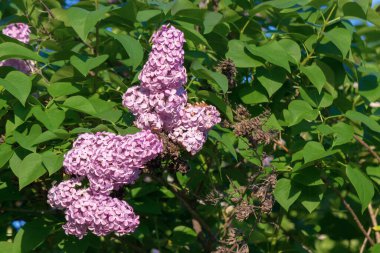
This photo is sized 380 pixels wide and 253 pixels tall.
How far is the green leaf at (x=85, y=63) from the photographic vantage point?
219 centimetres

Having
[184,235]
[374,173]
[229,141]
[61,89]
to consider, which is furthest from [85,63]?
[374,173]

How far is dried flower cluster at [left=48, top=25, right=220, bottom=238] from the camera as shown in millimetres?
1933

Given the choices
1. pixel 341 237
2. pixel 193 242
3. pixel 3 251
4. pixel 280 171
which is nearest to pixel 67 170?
pixel 3 251

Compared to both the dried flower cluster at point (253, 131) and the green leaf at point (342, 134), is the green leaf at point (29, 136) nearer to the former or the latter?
the dried flower cluster at point (253, 131)

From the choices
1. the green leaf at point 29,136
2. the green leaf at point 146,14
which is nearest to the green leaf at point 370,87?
the green leaf at point 146,14

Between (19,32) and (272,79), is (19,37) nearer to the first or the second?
(19,32)

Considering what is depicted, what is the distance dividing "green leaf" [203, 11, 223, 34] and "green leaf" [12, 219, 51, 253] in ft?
2.60

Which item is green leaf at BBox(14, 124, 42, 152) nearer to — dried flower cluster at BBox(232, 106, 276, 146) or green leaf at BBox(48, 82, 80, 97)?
green leaf at BBox(48, 82, 80, 97)

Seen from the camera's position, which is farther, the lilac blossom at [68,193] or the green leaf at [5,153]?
the green leaf at [5,153]

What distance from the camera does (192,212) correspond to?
2.66 meters

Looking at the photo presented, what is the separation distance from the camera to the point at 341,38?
2359 millimetres

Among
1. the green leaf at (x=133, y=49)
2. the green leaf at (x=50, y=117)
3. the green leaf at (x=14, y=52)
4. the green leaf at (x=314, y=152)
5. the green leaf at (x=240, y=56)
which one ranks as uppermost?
the green leaf at (x=133, y=49)

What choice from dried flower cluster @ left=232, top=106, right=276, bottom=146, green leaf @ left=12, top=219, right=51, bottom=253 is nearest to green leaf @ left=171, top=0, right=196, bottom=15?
dried flower cluster @ left=232, top=106, right=276, bottom=146

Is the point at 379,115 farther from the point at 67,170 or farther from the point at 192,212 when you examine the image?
the point at 67,170
